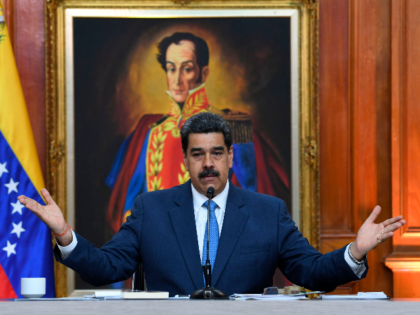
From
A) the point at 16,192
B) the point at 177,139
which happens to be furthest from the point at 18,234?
the point at 177,139

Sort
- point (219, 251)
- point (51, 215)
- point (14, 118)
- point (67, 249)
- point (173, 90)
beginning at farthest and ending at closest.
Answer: point (173, 90) → point (14, 118) → point (219, 251) → point (67, 249) → point (51, 215)

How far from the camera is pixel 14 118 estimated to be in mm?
3898

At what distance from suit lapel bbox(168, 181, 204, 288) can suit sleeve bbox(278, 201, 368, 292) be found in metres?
0.45

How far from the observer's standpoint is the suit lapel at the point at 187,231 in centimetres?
267

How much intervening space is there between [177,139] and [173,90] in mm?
397

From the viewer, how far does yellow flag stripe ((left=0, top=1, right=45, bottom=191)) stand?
12.7 ft

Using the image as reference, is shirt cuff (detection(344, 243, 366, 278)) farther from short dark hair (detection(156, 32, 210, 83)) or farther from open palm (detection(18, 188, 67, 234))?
short dark hair (detection(156, 32, 210, 83))

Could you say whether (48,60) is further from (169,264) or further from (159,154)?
(169,264)

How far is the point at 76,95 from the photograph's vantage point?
439cm

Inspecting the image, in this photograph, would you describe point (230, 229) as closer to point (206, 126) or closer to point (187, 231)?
point (187, 231)

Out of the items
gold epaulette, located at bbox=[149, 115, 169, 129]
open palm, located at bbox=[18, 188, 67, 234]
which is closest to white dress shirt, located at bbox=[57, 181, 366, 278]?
open palm, located at bbox=[18, 188, 67, 234]

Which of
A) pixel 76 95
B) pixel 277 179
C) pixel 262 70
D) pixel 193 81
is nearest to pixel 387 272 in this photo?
pixel 277 179

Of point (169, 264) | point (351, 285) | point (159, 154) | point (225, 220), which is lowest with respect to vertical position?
point (351, 285)

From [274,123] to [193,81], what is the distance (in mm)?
739
